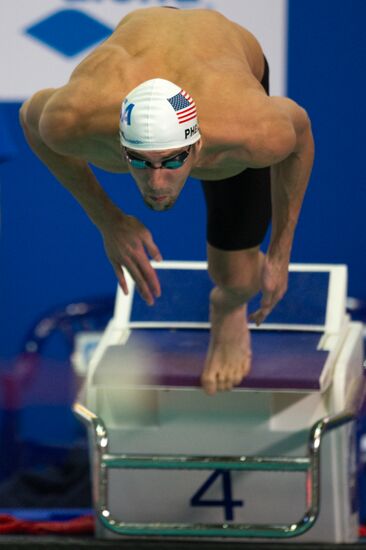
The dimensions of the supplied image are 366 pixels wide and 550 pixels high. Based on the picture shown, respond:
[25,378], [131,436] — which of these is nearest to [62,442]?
[25,378]

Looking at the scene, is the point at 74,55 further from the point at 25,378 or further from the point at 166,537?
the point at 166,537

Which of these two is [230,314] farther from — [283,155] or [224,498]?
[283,155]

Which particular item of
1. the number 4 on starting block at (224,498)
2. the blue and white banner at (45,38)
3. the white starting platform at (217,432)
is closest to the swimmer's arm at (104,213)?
the white starting platform at (217,432)

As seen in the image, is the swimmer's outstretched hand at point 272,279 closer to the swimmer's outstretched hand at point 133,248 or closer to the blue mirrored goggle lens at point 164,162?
the swimmer's outstretched hand at point 133,248

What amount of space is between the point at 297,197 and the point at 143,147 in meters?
0.52

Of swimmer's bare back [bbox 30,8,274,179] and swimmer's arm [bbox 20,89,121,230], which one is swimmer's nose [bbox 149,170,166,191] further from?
swimmer's arm [bbox 20,89,121,230]

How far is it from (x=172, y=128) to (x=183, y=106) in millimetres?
43

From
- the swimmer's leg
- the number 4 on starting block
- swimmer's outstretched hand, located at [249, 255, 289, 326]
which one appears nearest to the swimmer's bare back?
swimmer's outstretched hand, located at [249, 255, 289, 326]

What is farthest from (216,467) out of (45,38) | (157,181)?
(45,38)

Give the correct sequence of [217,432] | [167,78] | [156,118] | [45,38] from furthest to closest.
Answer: [45,38], [217,432], [167,78], [156,118]

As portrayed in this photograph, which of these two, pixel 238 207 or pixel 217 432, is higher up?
pixel 238 207

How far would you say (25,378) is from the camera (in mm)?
3953

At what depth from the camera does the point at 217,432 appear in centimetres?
308

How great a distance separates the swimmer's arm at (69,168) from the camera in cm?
269
